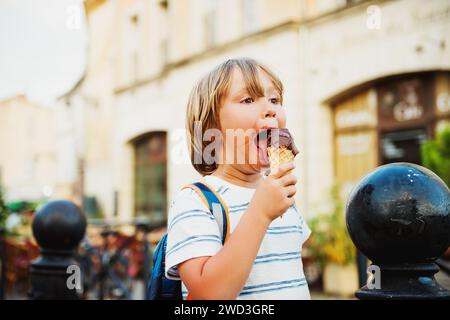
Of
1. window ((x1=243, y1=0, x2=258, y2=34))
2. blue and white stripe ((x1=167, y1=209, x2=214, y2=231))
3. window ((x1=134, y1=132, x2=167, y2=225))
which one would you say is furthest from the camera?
window ((x1=134, y1=132, x2=167, y2=225))

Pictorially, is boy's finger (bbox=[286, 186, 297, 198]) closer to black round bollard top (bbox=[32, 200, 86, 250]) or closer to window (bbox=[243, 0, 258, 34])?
black round bollard top (bbox=[32, 200, 86, 250])

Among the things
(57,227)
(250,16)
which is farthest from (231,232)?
(250,16)

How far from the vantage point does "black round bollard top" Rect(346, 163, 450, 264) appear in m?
1.66

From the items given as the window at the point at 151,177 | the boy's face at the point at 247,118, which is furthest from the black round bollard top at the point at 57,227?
the window at the point at 151,177

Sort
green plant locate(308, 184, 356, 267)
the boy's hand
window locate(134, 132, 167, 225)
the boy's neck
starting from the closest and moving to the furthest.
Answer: the boy's hand
the boy's neck
green plant locate(308, 184, 356, 267)
window locate(134, 132, 167, 225)

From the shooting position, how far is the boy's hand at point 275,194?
1.39m

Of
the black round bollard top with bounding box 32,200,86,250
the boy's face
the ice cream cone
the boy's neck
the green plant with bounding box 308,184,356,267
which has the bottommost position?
the green plant with bounding box 308,184,356,267

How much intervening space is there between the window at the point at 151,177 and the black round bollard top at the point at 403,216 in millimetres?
12953

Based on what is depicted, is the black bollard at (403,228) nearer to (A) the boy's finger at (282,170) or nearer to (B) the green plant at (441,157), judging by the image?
(A) the boy's finger at (282,170)

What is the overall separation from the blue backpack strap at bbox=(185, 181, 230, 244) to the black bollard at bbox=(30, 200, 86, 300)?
197 centimetres

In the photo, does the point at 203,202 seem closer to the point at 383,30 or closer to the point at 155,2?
the point at 383,30

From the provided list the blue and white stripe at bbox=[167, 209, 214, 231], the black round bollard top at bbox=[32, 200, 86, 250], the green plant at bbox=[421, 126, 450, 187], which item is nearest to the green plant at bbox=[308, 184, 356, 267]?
the green plant at bbox=[421, 126, 450, 187]

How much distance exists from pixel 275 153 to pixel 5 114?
104ft

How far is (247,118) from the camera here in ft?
5.33
